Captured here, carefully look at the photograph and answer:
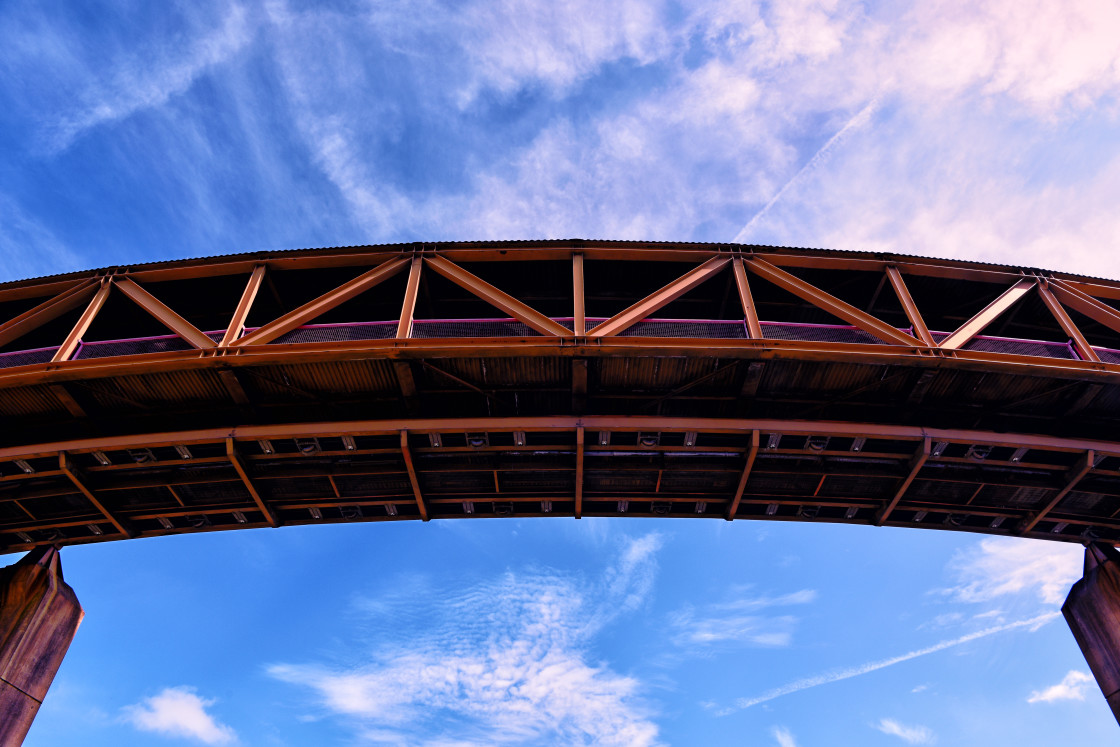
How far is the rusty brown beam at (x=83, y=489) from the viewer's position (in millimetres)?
13548

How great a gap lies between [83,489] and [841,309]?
18.1m

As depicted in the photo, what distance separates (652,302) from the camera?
43.5 ft

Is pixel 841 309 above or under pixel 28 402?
above

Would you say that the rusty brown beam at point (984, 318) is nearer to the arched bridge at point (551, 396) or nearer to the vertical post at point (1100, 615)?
the arched bridge at point (551, 396)

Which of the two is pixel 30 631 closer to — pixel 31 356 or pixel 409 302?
pixel 31 356

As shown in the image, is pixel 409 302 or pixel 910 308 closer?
pixel 409 302

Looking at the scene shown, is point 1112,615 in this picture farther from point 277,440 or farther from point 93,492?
point 93,492

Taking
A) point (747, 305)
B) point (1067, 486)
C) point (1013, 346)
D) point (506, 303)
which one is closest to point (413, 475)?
point (506, 303)

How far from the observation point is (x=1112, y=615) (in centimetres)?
1456

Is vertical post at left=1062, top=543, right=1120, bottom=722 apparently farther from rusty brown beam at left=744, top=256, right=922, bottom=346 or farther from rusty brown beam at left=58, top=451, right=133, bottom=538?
rusty brown beam at left=58, top=451, right=133, bottom=538

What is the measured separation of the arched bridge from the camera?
42.7ft

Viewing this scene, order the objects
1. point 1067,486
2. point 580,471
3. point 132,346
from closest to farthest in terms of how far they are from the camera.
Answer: point 580,471
point 1067,486
point 132,346

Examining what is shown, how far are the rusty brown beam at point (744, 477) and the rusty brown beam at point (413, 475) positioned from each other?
801cm

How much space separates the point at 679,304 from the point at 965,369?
7290 mm
